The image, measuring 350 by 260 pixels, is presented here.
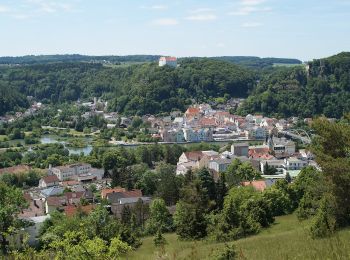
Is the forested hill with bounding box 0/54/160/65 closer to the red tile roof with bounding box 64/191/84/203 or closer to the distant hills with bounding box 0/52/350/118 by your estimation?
the distant hills with bounding box 0/52/350/118

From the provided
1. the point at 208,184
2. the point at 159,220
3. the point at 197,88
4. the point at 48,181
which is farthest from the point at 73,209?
the point at 197,88

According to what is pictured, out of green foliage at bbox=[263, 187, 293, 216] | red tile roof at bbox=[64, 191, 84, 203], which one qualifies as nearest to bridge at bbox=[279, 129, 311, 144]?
red tile roof at bbox=[64, 191, 84, 203]

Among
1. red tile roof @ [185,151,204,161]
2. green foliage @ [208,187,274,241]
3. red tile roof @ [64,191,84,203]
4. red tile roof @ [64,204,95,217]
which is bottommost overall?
red tile roof @ [185,151,204,161]

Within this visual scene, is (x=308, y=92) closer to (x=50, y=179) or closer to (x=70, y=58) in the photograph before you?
(x=50, y=179)

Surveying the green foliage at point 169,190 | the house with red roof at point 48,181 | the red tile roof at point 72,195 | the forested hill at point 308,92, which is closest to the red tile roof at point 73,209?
the red tile roof at point 72,195

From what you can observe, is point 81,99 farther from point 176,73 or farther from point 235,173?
point 235,173

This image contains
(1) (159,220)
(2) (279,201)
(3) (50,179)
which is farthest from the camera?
(3) (50,179)
